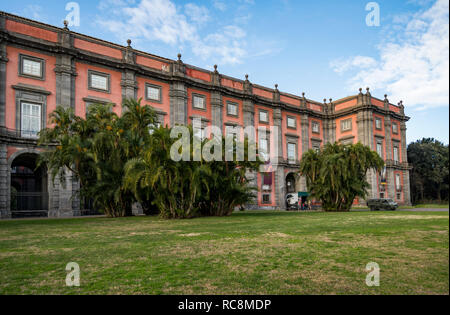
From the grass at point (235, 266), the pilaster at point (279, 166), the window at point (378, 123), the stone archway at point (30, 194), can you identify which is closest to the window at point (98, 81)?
the stone archway at point (30, 194)

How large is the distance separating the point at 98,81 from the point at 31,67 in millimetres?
5329

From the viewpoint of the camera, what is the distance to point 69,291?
13.3ft

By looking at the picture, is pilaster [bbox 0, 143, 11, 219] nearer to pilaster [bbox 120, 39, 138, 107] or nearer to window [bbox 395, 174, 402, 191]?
pilaster [bbox 120, 39, 138, 107]

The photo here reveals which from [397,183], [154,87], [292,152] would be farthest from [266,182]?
[397,183]

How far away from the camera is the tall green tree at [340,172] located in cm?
2481

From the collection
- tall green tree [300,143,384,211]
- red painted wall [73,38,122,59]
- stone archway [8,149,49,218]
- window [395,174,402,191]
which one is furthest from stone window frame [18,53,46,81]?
window [395,174,402,191]

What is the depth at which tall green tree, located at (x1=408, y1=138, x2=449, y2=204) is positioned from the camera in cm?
5166

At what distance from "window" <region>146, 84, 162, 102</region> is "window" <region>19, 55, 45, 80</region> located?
9.42m

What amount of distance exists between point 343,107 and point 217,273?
48067 millimetres

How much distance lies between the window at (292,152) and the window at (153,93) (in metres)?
19.0

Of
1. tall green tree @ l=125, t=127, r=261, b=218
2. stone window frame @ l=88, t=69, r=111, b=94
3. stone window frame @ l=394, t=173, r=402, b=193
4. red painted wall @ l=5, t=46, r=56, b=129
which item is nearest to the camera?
tall green tree @ l=125, t=127, r=261, b=218

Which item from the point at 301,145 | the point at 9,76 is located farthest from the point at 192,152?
the point at 301,145

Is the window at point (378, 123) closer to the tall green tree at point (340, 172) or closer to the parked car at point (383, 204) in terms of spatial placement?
the parked car at point (383, 204)
